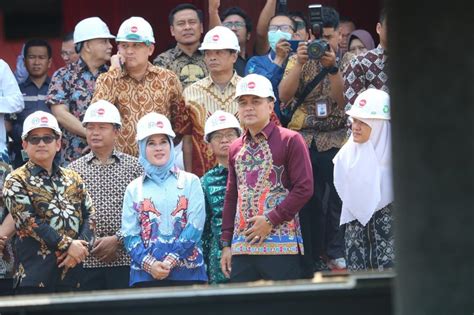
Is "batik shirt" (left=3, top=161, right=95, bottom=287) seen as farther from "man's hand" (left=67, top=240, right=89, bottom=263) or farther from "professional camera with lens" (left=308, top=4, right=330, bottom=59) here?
"professional camera with lens" (left=308, top=4, right=330, bottom=59)

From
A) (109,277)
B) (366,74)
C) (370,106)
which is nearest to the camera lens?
(370,106)

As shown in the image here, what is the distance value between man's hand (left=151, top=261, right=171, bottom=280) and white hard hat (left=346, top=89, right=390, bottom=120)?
1.86 m

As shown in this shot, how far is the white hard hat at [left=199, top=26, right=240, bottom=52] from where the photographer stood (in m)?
11.0

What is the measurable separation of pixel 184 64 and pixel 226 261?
2.36 meters

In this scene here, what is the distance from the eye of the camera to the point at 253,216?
9664 mm

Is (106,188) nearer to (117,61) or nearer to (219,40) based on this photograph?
(117,61)

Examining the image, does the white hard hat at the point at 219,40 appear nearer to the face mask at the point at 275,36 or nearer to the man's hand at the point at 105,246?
the face mask at the point at 275,36

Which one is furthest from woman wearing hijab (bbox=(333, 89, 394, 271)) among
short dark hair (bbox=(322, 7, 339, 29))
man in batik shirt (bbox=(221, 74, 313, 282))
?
short dark hair (bbox=(322, 7, 339, 29))

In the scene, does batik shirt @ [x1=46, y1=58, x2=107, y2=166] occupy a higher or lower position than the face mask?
lower

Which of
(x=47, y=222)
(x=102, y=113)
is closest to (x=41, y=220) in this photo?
(x=47, y=222)

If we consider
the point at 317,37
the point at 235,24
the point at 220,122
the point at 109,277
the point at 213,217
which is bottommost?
the point at 109,277

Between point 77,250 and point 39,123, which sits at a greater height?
point 39,123

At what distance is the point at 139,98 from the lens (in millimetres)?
10883

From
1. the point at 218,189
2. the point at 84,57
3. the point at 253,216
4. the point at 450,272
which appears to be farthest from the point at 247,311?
the point at 84,57
